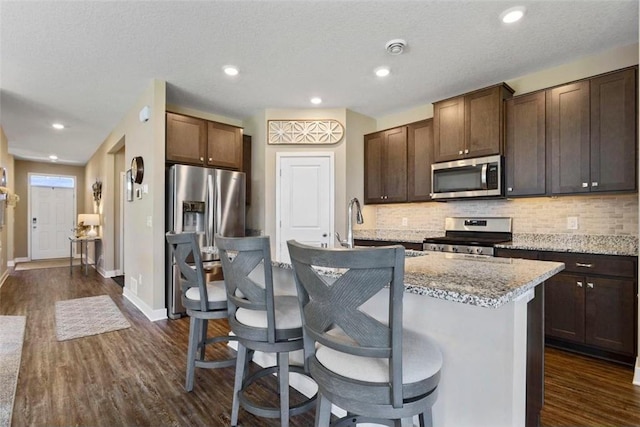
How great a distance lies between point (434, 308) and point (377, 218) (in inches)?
140

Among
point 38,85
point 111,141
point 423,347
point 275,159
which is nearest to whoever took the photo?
point 423,347

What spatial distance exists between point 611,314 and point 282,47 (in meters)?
3.42

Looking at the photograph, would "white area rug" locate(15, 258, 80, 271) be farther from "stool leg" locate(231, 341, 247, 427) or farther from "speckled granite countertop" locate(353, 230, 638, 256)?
"speckled granite countertop" locate(353, 230, 638, 256)

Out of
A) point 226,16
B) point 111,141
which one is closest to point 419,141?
point 226,16

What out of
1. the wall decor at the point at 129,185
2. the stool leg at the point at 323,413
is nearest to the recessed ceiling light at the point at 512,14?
the stool leg at the point at 323,413

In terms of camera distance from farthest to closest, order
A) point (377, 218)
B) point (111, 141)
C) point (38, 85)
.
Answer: point (111, 141)
point (377, 218)
point (38, 85)

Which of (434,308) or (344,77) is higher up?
(344,77)

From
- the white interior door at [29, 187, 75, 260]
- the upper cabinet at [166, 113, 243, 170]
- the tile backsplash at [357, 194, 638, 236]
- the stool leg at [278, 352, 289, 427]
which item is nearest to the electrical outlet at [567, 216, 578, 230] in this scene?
the tile backsplash at [357, 194, 638, 236]

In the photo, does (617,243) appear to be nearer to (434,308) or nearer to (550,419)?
(550,419)

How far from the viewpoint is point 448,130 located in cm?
366

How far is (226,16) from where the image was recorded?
233 cm

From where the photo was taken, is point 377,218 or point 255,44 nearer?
point 255,44

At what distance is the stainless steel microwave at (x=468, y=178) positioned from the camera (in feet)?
10.7

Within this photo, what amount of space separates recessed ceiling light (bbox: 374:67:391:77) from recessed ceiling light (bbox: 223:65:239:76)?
1.42 m
